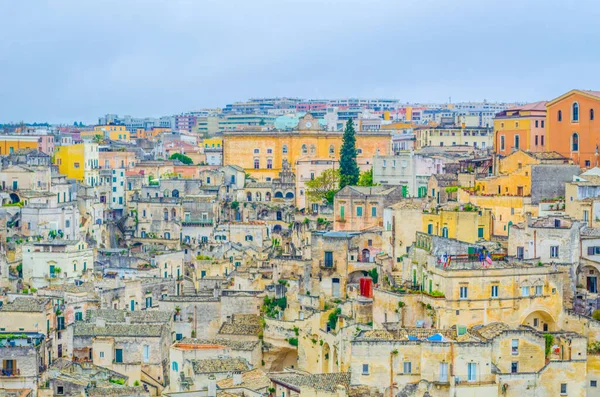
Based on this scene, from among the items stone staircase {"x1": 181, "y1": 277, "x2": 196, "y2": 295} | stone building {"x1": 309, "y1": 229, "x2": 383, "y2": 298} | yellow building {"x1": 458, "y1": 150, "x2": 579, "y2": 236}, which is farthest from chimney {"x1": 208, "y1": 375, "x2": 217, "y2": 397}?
yellow building {"x1": 458, "y1": 150, "x2": 579, "y2": 236}

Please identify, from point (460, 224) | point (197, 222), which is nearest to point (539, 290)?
point (460, 224)

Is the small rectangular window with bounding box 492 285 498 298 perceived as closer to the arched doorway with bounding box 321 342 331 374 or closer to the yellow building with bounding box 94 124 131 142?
the arched doorway with bounding box 321 342 331 374

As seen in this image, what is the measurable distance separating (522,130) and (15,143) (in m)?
44.7

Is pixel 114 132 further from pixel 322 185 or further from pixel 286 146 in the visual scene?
pixel 322 185

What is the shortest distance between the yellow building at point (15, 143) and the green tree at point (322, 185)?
1108 inches

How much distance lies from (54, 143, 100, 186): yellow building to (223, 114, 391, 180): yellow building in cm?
1285

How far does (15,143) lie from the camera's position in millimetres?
98750

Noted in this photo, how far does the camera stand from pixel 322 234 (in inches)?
2313

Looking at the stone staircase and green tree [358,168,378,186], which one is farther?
green tree [358,168,378,186]

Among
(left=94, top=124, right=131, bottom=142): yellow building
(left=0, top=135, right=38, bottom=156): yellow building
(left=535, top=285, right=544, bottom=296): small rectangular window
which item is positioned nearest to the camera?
(left=535, top=285, right=544, bottom=296): small rectangular window

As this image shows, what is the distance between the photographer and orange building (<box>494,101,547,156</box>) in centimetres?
7162

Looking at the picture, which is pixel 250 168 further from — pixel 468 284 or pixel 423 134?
pixel 468 284

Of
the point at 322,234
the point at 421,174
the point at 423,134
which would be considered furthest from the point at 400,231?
the point at 423,134

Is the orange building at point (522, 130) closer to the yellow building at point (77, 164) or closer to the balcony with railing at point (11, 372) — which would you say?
the yellow building at point (77, 164)
